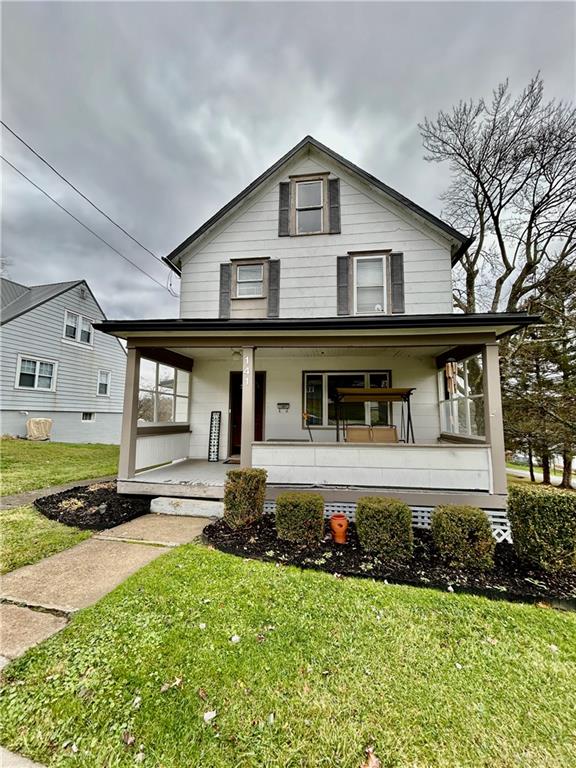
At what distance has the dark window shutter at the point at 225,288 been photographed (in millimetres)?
8328

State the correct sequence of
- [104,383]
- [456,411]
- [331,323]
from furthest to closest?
1. [104,383]
2. [456,411]
3. [331,323]

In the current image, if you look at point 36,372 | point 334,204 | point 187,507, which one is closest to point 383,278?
point 334,204

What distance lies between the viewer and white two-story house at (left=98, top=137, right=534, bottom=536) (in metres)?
6.41

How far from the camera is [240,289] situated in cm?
848

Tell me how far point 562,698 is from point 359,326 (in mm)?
4417

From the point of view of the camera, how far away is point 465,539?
3773mm

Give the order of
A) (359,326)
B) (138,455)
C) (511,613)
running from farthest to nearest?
(138,455)
(359,326)
(511,613)

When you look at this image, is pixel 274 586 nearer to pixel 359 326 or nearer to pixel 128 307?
pixel 359 326

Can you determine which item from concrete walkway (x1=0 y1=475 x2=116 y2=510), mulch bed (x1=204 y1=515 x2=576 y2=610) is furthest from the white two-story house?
concrete walkway (x1=0 y1=475 x2=116 y2=510)

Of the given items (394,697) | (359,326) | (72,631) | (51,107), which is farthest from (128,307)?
(394,697)

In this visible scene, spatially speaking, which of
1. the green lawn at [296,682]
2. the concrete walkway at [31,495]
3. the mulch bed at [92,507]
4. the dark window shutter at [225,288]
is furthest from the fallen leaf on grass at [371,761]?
the dark window shutter at [225,288]

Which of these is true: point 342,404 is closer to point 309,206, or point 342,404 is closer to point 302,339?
point 302,339

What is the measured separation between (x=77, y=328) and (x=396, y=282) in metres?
16.7

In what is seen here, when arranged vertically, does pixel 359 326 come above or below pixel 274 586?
above
